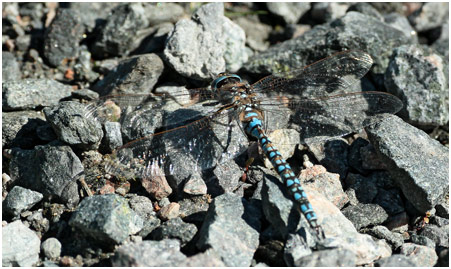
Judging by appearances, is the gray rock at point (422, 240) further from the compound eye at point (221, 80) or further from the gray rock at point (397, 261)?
the compound eye at point (221, 80)

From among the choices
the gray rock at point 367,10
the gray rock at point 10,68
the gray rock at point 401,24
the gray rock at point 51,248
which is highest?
the gray rock at point 367,10

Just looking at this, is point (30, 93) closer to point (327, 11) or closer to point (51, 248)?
point (51, 248)

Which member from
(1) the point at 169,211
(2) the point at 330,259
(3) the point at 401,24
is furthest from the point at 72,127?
(3) the point at 401,24

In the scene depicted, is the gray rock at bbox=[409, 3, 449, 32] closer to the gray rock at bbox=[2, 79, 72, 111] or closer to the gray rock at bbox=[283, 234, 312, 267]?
the gray rock at bbox=[283, 234, 312, 267]

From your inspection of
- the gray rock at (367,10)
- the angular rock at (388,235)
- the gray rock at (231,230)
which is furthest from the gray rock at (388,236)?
the gray rock at (367,10)

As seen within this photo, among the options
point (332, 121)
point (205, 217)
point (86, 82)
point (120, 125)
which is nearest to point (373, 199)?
point (332, 121)

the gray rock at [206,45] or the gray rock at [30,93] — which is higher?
the gray rock at [206,45]

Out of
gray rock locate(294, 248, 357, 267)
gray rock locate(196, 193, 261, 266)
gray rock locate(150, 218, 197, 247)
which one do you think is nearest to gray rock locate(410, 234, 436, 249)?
gray rock locate(294, 248, 357, 267)
